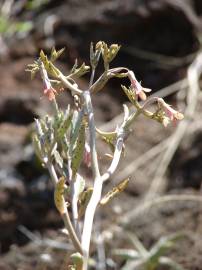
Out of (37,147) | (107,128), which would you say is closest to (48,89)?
(37,147)

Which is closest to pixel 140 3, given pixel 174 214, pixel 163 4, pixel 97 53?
pixel 163 4

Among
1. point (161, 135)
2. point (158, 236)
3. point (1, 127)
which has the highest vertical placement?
point (1, 127)

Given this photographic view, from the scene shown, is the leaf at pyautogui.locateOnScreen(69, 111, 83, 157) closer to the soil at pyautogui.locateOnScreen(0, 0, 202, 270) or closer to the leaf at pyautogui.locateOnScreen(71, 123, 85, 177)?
the leaf at pyautogui.locateOnScreen(71, 123, 85, 177)

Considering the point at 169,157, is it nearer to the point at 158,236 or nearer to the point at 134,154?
the point at 134,154

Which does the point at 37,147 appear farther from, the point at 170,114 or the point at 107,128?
the point at 107,128

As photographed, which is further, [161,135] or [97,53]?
[161,135]

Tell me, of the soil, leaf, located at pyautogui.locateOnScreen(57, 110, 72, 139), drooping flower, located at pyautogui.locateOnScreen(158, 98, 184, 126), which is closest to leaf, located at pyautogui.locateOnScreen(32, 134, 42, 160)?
leaf, located at pyautogui.locateOnScreen(57, 110, 72, 139)

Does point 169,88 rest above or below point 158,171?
above

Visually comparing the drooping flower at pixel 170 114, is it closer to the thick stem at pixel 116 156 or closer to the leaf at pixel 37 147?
the thick stem at pixel 116 156
